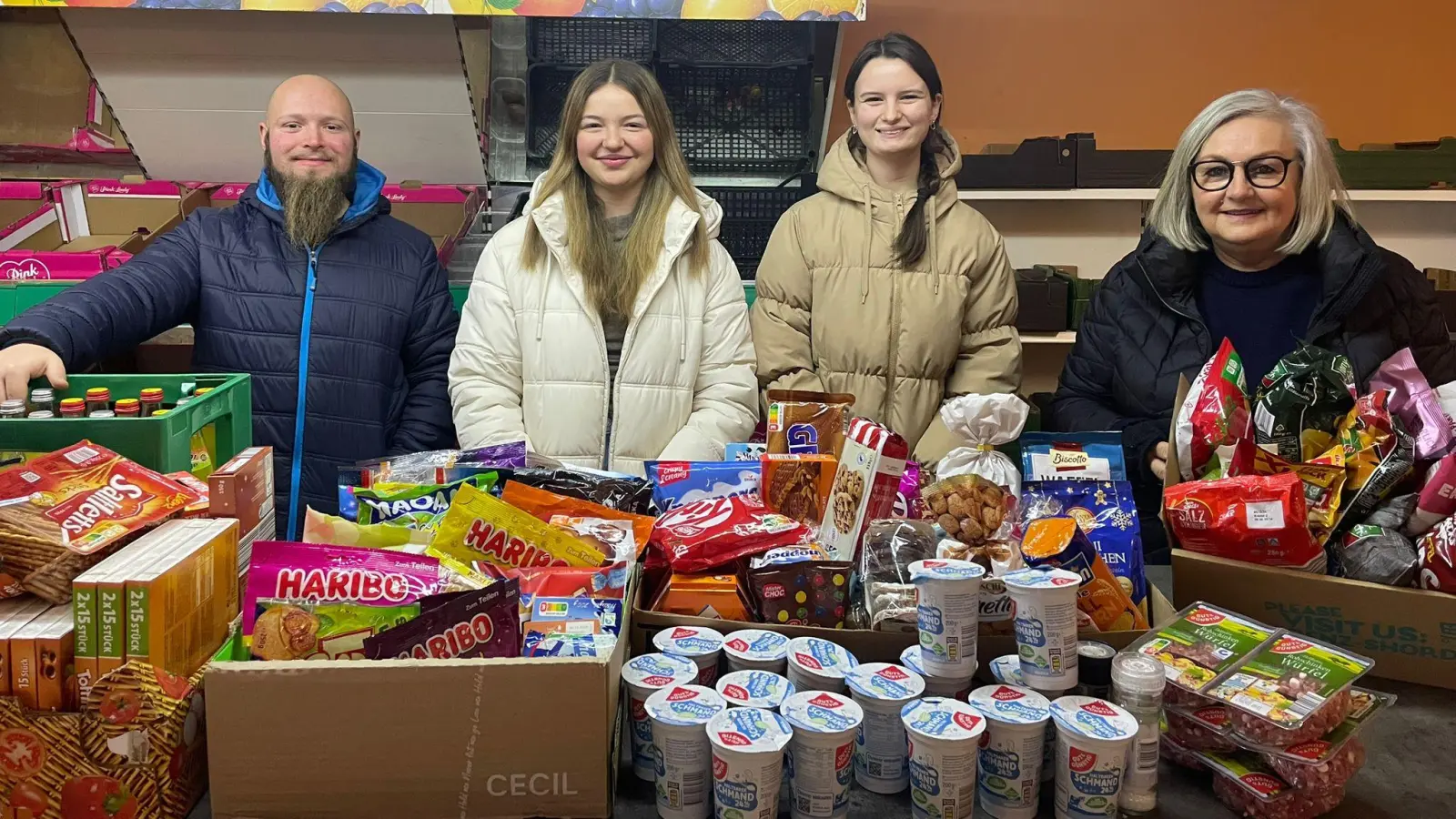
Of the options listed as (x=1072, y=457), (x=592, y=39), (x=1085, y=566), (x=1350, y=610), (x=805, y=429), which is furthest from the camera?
(x=592, y=39)

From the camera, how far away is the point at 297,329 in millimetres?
2393

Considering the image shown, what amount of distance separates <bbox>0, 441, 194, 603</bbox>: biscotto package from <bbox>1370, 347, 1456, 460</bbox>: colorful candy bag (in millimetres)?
1793

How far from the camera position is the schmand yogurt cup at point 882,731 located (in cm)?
112

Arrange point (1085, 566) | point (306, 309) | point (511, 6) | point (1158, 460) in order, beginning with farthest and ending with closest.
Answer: point (511, 6) → point (306, 309) → point (1158, 460) → point (1085, 566)

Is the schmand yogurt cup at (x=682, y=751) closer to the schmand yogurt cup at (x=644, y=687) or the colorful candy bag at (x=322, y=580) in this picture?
the schmand yogurt cup at (x=644, y=687)

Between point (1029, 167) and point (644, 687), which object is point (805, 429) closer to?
point (644, 687)

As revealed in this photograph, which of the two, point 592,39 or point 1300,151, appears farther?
point 592,39

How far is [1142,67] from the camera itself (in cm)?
435

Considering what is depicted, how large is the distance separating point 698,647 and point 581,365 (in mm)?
1186

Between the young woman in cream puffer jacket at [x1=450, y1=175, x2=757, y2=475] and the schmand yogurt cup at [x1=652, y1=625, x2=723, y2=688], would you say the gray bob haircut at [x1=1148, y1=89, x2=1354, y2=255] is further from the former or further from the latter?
the schmand yogurt cup at [x1=652, y1=625, x2=723, y2=688]

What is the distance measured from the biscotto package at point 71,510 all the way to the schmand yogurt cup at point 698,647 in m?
0.66

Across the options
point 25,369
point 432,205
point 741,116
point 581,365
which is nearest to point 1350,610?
point 581,365

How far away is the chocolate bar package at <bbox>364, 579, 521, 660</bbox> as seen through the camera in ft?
3.56

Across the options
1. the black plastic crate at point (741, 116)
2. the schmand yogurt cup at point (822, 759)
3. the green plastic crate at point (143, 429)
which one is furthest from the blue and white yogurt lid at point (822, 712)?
the black plastic crate at point (741, 116)
